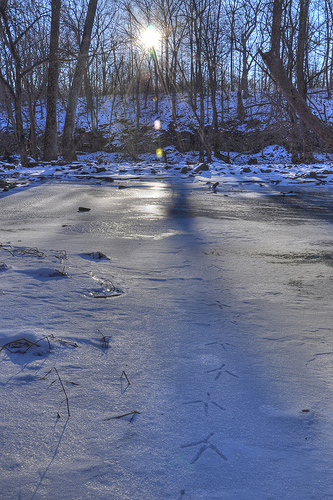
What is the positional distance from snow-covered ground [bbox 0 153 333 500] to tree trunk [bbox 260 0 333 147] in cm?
117

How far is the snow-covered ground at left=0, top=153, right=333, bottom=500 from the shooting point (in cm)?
109

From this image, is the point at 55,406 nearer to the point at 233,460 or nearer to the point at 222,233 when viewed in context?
the point at 233,460

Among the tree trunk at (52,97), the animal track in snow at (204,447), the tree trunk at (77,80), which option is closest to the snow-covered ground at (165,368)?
the animal track in snow at (204,447)

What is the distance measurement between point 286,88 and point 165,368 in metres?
3.14

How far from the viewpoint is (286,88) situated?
3.73m

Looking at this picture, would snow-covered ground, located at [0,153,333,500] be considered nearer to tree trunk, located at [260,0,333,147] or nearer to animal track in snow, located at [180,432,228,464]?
animal track in snow, located at [180,432,228,464]

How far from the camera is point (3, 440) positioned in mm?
1199

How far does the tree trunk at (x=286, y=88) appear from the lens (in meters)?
3.68

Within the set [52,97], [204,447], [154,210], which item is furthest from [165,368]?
[52,97]

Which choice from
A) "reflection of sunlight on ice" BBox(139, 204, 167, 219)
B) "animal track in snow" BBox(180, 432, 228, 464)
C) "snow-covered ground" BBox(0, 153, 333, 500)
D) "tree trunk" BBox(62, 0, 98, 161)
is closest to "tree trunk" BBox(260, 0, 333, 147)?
"snow-covered ground" BBox(0, 153, 333, 500)

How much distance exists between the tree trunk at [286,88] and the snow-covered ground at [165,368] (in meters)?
1.17

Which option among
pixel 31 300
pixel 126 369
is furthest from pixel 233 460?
pixel 31 300

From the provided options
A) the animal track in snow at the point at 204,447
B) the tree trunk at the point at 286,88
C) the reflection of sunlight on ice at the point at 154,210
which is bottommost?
the animal track in snow at the point at 204,447

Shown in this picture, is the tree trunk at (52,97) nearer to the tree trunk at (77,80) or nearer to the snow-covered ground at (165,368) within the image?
the tree trunk at (77,80)
